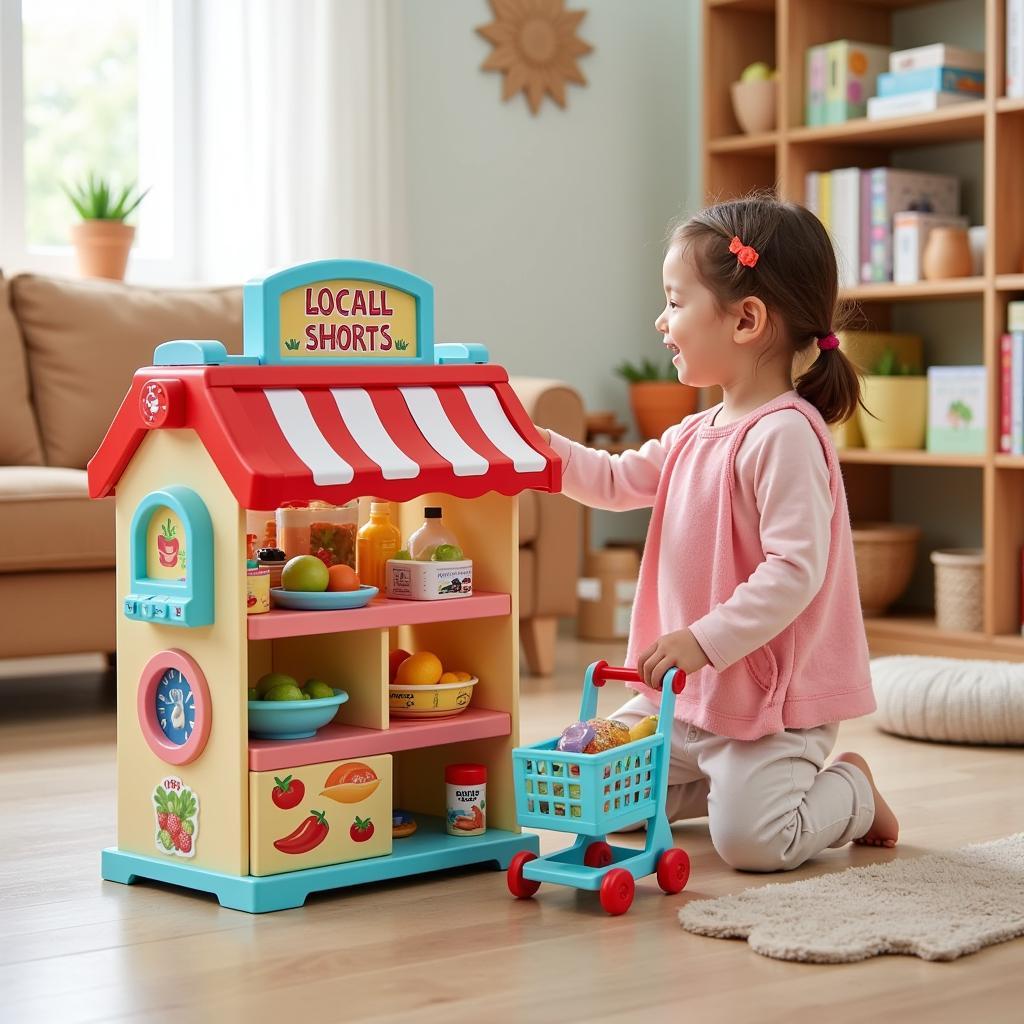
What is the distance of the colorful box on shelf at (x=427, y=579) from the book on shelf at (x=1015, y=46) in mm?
2186

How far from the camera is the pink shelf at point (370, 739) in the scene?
1.75 metres

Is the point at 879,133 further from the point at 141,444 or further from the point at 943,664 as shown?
the point at 141,444

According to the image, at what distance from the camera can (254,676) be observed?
1.95 m

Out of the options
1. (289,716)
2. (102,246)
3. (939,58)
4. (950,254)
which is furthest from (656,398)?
(289,716)

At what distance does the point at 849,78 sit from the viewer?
3.98m

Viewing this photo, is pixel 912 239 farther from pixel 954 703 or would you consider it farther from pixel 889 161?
pixel 954 703

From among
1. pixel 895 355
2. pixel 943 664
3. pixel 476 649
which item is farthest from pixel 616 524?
pixel 476 649

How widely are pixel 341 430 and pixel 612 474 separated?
0.50 meters

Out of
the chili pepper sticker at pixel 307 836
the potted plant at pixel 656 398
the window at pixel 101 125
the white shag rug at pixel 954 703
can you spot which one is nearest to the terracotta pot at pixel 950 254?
the potted plant at pixel 656 398

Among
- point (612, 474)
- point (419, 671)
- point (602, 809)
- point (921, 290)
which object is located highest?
point (921, 290)

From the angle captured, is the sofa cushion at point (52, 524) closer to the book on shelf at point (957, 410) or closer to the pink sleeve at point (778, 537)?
the pink sleeve at point (778, 537)

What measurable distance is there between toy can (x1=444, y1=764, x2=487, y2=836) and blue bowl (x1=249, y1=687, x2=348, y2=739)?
0.21 meters

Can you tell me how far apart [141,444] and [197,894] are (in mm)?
504

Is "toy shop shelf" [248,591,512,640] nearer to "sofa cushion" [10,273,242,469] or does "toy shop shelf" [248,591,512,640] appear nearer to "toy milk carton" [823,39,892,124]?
"sofa cushion" [10,273,242,469]
